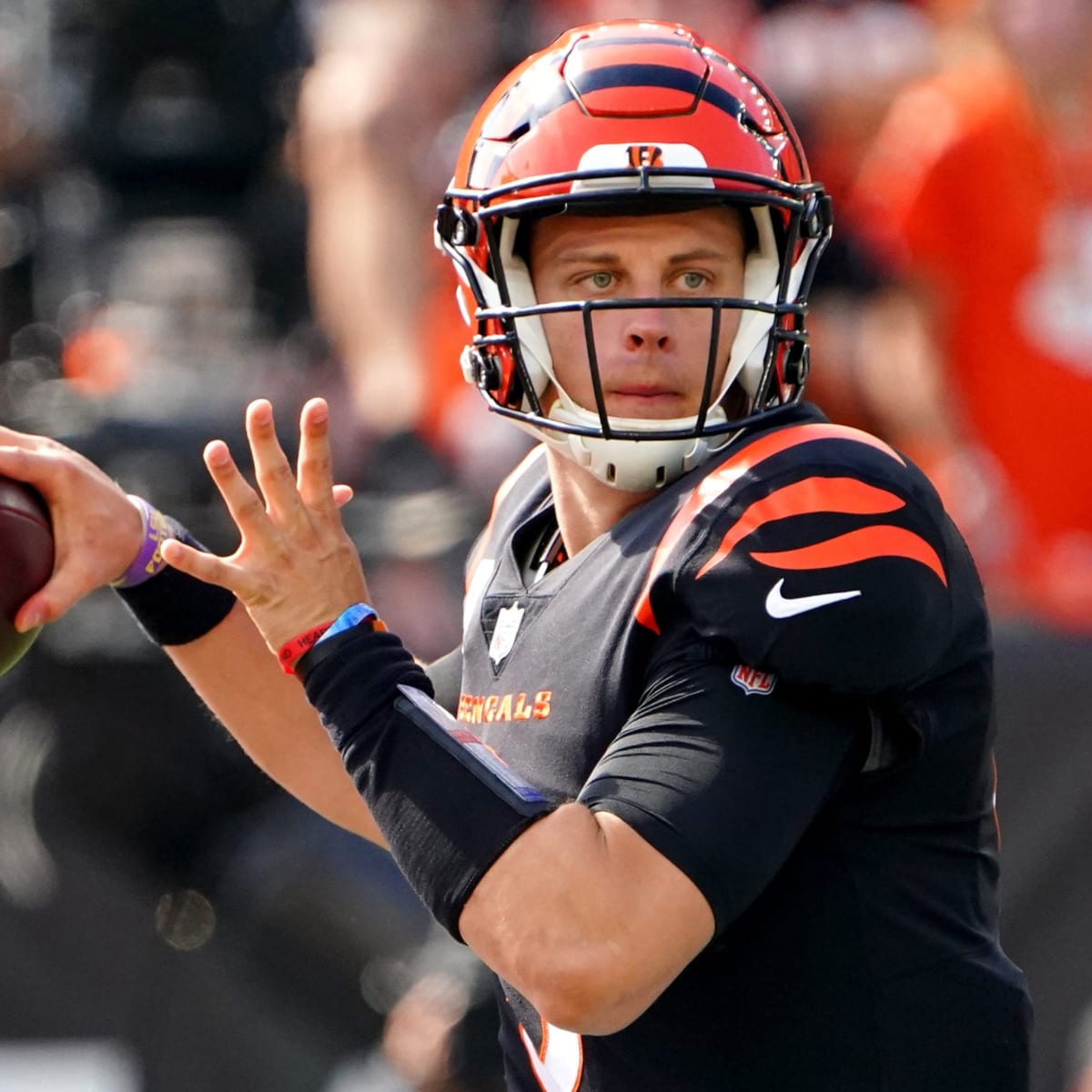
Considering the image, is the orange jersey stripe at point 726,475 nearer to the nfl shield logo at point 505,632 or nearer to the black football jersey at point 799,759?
the black football jersey at point 799,759

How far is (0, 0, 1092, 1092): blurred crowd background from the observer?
4.43 m

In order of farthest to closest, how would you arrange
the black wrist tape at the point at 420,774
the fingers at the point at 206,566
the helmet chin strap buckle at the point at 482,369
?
the helmet chin strap buckle at the point at 482,369 < the fingers at the point at 206,566 < the black wrist tape at the point at 420,774

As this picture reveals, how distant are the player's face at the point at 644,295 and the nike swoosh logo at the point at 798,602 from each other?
14.9 inches

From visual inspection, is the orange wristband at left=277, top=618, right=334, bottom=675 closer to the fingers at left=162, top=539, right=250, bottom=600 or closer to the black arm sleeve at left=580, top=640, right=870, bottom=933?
the fingers at left=162, top=539, right=250, bottom=600

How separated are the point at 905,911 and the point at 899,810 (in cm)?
10

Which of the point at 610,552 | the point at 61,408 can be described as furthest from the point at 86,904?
the point at 610,552

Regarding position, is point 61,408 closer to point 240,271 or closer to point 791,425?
point 240,271

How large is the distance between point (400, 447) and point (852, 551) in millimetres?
2893

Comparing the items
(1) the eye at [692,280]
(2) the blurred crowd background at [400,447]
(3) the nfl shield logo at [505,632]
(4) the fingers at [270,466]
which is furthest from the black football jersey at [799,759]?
(2) the blurred crowd background at [400,447]

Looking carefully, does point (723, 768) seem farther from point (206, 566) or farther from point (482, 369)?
point (482, 369)

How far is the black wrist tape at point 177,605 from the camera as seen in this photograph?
254cm

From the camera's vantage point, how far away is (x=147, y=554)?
2480 mm

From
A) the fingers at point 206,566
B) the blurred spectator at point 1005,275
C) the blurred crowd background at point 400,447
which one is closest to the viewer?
the fingers at point 206,566

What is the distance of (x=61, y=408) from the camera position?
4762mm
